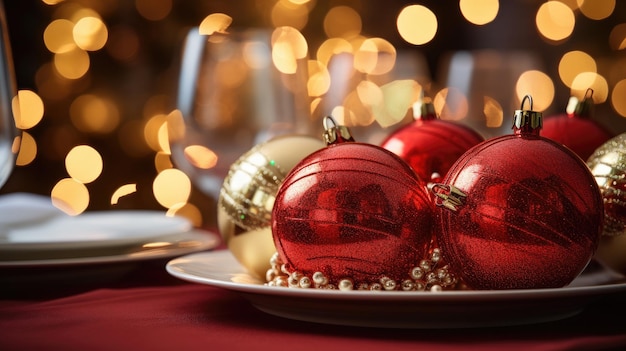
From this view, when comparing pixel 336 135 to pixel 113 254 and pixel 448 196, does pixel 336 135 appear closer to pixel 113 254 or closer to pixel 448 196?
pixel 448 196

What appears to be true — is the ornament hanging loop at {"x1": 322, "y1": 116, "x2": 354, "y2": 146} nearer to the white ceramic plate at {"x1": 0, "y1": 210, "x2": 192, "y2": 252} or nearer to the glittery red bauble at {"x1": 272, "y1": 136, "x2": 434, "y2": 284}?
the glittery red bauble at {"x1": 272, "y1": 136, "x2": 434, "y2": 284}

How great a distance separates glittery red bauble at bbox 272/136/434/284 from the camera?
0.47 meters

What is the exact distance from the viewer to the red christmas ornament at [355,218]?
1.53 feet

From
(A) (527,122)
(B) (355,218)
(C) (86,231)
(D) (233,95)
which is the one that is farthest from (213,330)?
(D) (233,95)

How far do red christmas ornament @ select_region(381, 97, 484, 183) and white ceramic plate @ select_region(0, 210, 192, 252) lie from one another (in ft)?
0.71

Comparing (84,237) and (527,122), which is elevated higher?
(527,122)

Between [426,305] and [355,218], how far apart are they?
2.9 inches

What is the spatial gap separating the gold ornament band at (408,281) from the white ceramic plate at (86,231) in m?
0.17

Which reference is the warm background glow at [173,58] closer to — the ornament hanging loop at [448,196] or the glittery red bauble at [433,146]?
the glittery red bauble at [433,146]

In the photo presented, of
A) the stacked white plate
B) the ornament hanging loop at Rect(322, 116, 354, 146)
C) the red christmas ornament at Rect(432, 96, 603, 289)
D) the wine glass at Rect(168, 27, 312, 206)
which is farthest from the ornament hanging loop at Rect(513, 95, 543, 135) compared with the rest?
the wine glass at Rect(168, 27, 312, 206)

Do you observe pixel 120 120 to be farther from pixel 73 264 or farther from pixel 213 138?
pixel 73 264

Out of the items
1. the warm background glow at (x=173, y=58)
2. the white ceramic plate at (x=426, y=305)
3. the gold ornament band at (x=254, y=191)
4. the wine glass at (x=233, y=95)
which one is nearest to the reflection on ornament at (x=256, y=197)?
the gold ornament band at (x=254, y=191)

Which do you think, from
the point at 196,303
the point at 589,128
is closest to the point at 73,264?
the point at 196,303

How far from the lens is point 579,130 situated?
64 cm
